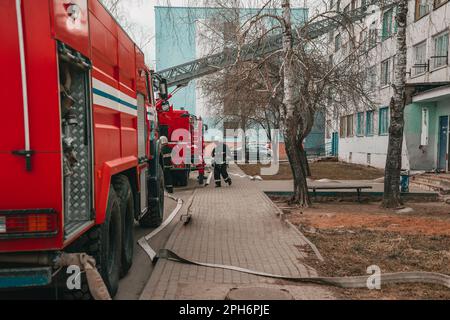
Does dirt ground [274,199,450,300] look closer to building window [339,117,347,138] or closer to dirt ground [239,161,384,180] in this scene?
dirt ground [239,161,384,180]

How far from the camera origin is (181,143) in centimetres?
1892

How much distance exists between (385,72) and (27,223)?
88.2 ft

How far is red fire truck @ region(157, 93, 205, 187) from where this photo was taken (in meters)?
18.6

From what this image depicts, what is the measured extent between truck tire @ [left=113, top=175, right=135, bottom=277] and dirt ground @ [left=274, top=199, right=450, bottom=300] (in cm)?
242

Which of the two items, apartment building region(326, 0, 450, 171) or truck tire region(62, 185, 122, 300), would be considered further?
apartment building region(326, 0, 450, 171)

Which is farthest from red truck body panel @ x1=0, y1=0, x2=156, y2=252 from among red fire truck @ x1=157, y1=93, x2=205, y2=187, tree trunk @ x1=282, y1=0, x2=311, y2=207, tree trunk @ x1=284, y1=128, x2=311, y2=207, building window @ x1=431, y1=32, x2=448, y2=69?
building window @ x1=431, y1=32, x2=448, y2=69

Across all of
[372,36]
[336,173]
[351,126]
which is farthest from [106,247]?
[351,126]

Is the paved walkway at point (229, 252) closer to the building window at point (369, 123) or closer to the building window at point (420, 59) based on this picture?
the building window at point (420, 59)

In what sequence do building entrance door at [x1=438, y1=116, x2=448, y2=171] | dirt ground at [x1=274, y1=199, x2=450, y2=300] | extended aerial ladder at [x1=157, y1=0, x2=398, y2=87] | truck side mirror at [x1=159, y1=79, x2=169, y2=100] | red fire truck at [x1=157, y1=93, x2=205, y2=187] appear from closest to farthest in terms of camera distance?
dirt ground at [x1=274, y1=199, x2=450, y2=300] < truck side mirror at [x1=159, y1=79, x2=169, y2=100] < extended aerial ladder at [x1=157, y1=0, x2=398, y2=87] < red fire truck at [x1=157, y1=93, x2=205, y2=187] < building entrance door at [x1=438, y1=116, x2=448, y2=171]

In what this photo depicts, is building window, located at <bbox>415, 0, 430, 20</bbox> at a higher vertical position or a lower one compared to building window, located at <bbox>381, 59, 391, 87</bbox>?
higher

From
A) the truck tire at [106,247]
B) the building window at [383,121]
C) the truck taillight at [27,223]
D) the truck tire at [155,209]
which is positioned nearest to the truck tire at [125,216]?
the truck tire at [106,247]

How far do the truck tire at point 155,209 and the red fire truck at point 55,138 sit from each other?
3.45 m

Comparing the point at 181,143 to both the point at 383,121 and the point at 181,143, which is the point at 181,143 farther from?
the point at 383,121
